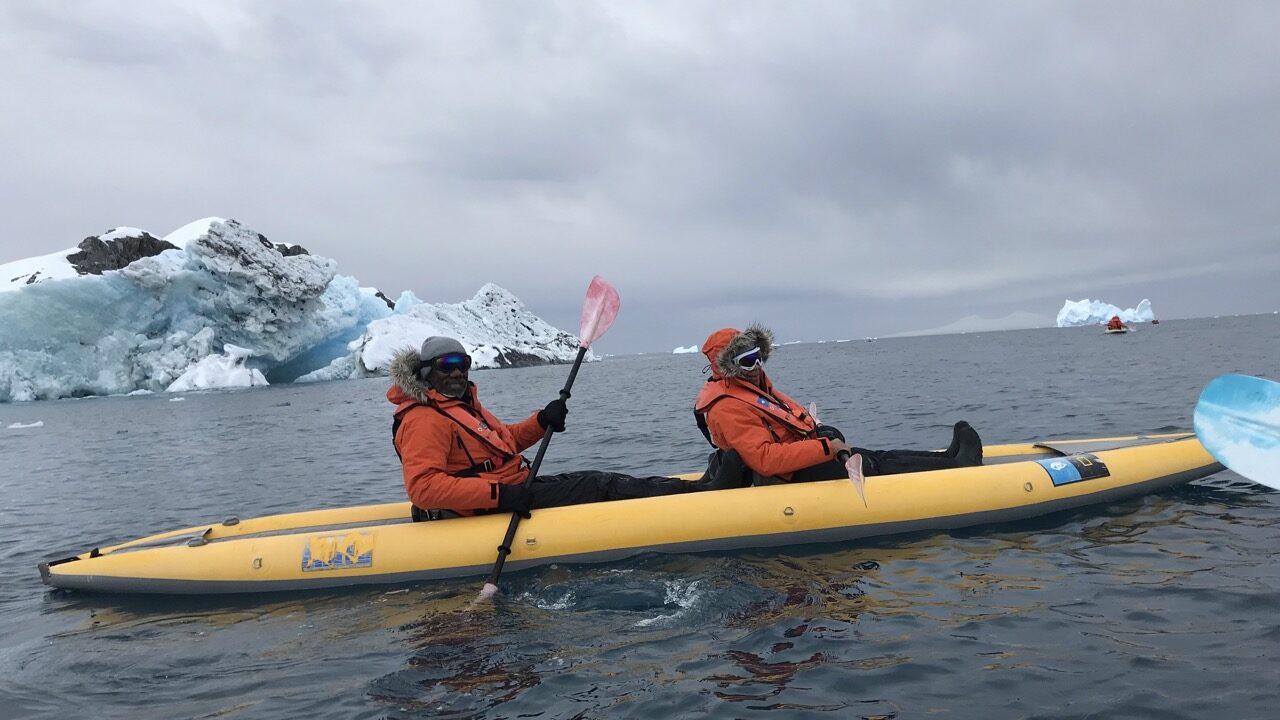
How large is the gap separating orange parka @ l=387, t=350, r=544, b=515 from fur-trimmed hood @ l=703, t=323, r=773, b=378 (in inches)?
77.5

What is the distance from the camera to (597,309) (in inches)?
336

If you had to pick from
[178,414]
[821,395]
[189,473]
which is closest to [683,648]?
[189,473]

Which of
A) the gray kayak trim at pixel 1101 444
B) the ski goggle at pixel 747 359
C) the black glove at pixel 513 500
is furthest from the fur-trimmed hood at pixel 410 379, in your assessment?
the gray kayak trim at pixel 1101 444

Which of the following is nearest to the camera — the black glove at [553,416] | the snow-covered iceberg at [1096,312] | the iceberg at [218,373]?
the black glove at [553,416]

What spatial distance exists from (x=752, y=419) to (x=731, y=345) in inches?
25.6

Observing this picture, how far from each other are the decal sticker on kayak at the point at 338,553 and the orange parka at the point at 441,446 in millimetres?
609

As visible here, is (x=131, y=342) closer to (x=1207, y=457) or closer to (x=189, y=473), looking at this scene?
(x=189, y=473)

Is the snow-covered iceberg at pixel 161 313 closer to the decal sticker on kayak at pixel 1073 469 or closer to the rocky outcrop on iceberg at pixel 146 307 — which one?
the rocky outcrop on iceberg at pixel 146 307

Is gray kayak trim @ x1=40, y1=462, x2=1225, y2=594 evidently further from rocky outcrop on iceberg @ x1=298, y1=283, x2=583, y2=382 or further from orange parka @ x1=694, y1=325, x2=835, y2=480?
rocky outcrop on iceberg @ x1=298, y1=283, x2=583, y2=382

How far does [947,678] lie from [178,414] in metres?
33.4

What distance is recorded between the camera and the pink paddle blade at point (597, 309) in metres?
8.42

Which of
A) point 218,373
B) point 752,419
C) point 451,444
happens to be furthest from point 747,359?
point 218,373

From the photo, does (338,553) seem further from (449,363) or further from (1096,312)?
(1096,312)

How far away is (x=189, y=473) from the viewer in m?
14.3
